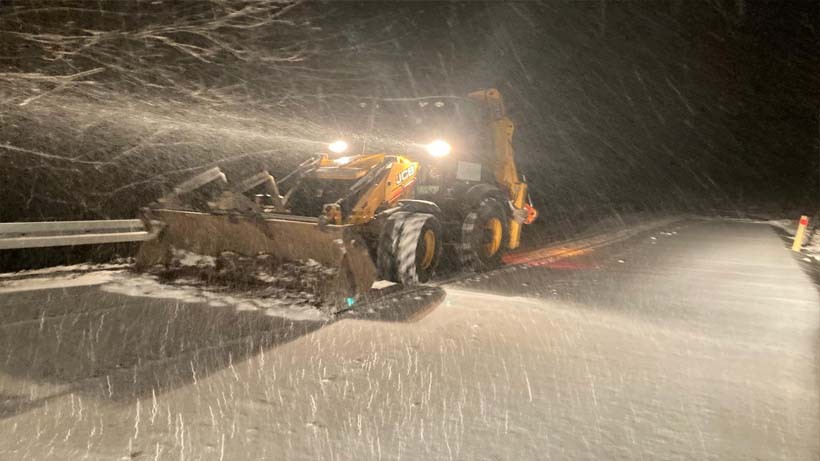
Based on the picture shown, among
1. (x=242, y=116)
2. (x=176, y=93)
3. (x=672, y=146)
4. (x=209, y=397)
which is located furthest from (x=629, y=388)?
(x=672, y=146)

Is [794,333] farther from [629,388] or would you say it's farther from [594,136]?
[594,136]

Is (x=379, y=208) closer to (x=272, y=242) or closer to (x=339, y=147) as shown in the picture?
(x=272, y=242)

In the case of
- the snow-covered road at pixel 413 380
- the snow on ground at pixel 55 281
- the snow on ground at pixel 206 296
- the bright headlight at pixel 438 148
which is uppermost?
the bright headlight at pixel 438 148

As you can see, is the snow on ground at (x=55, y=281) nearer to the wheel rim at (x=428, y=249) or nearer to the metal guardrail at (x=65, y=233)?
the metal guardrail at (x=65, y=233)

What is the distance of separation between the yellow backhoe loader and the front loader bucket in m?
0.01

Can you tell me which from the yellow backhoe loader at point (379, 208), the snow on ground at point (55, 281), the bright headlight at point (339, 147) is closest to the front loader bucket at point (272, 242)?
the yellow backhoe loader at point (379, 208)

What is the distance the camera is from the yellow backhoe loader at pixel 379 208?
744cm

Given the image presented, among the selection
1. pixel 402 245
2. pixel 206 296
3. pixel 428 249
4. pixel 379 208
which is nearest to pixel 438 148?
pixel 428 249

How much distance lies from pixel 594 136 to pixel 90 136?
61.2 meters

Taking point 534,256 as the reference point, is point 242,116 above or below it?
above

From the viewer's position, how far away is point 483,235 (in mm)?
10617

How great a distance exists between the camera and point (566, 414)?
14.3ft

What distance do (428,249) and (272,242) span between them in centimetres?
253

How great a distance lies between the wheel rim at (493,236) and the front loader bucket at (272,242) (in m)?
4.07
